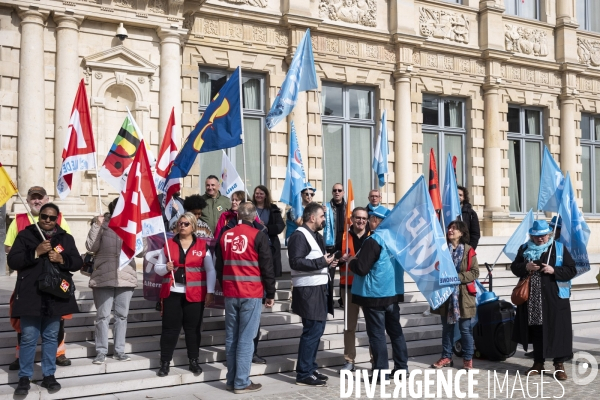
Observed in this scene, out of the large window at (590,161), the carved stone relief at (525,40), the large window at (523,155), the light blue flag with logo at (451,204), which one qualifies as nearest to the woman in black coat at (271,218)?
the light blue flag with logo at (451,204)

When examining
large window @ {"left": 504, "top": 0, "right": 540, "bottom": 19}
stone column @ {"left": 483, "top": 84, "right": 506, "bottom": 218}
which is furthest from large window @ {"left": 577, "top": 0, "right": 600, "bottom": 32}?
stone column @ {"left": 483, "top": 84, "right": 506, "bottom": 218}

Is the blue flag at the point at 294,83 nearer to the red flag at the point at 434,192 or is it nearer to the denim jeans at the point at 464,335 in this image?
the red flag at the point at 434,192

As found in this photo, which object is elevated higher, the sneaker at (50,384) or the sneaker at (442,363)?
the sneaker at (50,384)

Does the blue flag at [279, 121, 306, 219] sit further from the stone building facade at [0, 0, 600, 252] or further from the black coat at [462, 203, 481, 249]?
the black coat at [462, 203, 481, 249]

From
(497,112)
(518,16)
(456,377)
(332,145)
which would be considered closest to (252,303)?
(456,377)

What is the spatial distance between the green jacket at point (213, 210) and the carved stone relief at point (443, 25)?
10225 millimetres

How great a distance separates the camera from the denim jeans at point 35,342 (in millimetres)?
6805

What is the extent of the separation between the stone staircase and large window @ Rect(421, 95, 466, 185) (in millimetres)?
8026

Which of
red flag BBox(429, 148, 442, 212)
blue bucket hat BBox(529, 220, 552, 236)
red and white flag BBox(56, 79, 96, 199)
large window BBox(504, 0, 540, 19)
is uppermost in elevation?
large window BBox(504, 0, 540, 19)

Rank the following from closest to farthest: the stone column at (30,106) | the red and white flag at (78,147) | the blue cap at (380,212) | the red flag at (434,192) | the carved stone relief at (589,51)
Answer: the blue cap at (380,212), the red and white flag at (78,147), the red flag at (434,192), the stone column at (30,106), the carved stone relief at (589,51)

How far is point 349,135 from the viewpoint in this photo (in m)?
17.3

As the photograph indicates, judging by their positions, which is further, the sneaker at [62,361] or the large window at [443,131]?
the large window at [443,131]

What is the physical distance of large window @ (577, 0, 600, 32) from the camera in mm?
21484

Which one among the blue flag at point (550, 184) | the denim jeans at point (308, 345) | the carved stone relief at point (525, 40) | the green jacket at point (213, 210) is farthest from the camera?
the carved stone relief at point (525, 40)
